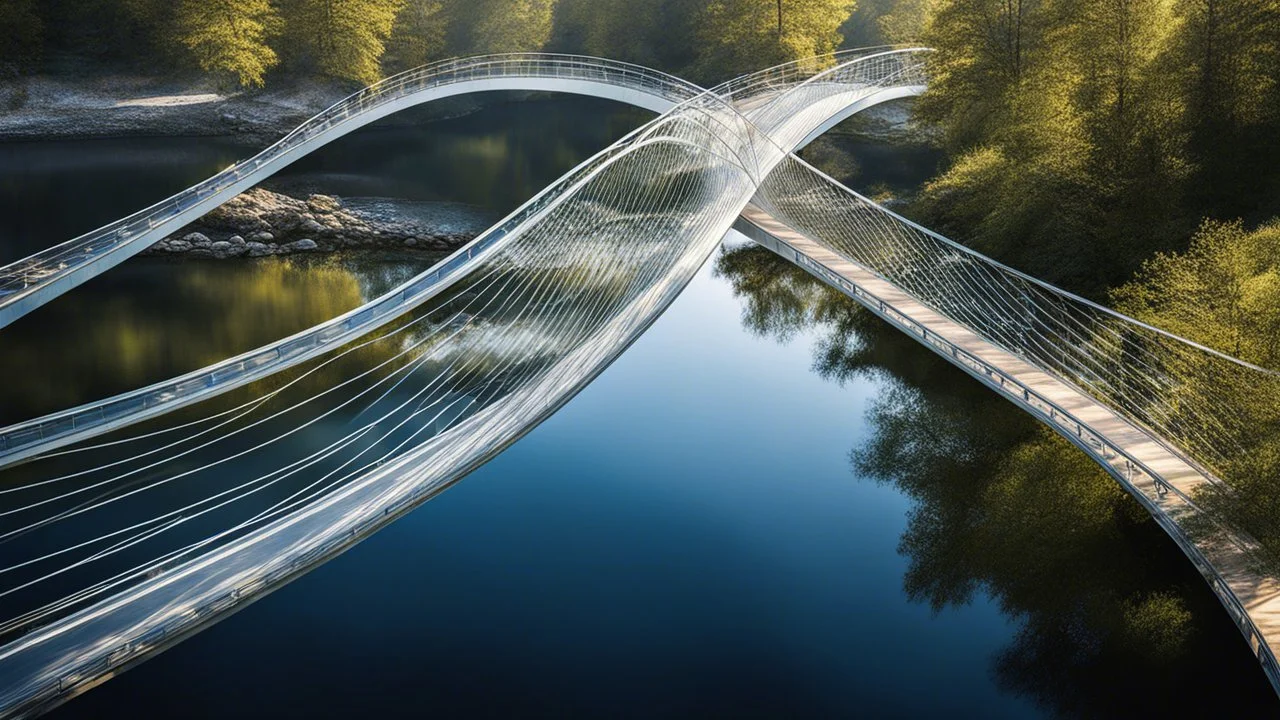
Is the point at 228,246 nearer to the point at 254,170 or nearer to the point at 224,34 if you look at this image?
the point at 254,170

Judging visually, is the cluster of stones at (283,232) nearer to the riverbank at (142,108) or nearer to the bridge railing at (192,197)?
the bridge railing at (192,197)

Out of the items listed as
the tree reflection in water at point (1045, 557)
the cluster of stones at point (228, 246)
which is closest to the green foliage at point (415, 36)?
the cluster of stones at point (228, 246)

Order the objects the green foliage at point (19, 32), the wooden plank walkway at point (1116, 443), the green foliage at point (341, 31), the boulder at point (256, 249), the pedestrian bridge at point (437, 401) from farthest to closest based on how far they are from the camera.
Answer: the green foliage at point (341, 31) → the green foliage at point (19, 32) → the boulder at point (256, 249) → the wooden plank walkway at point (1116, 443) → the pedestrian bridge at point (437, 401)

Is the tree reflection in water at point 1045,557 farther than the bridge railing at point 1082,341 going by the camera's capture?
No

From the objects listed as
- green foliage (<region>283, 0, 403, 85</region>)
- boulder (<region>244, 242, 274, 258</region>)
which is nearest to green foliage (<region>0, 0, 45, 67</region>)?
green foliage (<region>283, 0, 403, 85</region>)

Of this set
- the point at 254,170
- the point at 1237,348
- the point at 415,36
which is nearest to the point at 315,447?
the point at 1237,348

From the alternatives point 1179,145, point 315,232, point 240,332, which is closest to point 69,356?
point 240,332

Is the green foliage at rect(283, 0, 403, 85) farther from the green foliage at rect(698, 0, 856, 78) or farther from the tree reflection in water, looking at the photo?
the tree reflection in water
